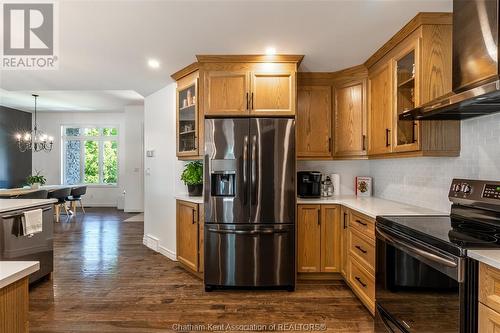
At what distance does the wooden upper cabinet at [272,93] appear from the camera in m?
3.00

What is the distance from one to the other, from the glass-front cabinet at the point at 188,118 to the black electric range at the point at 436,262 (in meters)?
2.18

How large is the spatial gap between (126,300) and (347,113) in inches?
119

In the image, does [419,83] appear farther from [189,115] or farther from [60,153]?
[60,153]

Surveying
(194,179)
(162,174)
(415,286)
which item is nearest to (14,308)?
(415,286)

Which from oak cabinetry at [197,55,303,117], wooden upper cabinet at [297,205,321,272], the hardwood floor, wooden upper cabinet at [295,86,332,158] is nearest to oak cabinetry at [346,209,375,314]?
the hardwood floor

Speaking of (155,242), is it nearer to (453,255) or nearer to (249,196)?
(249,196)

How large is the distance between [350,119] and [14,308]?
10.5ft

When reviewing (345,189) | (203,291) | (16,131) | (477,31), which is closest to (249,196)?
(203,291)

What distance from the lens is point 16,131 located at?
7762mm

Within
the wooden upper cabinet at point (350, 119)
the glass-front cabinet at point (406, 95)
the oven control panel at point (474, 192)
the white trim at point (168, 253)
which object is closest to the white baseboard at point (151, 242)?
the white trim at point (168, 253)

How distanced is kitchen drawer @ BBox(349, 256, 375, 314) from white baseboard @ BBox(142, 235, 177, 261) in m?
2.29

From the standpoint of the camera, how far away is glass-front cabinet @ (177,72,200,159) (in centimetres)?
339

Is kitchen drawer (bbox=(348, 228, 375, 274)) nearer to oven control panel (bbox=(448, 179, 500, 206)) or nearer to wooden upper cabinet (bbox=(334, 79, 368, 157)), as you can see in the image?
oven control panel (bbox=(448, 179, 500, 206))

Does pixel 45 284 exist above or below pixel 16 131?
below
